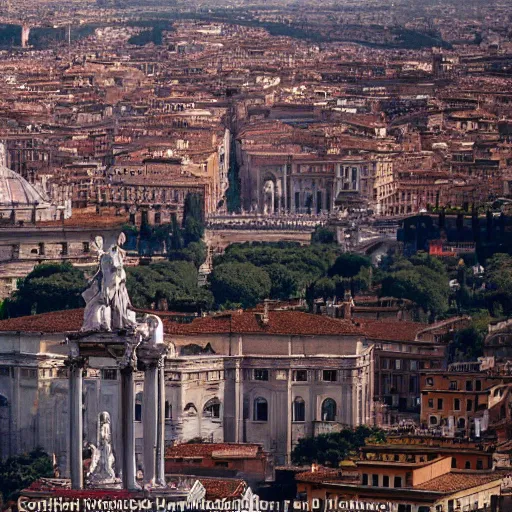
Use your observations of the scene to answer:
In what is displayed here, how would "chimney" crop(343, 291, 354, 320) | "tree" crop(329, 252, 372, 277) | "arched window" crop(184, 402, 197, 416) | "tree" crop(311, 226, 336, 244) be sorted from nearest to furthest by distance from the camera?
1. "arched window" crop(184, 402, 197, 416)
2. "chimney" crop(343, 291, 354, 320)
3. "tree" crop(329, 252, 372, 277)
4. "tree" crop(311, 226, 336, 244)

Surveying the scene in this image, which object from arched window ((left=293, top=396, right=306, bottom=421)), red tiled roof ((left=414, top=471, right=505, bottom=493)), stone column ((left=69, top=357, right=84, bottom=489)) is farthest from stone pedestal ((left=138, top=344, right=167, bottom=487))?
arched window ((left=293, top=396, right=306, bottom=421))

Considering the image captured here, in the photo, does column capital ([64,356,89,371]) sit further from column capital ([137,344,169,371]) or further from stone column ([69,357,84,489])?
column capital ([137,344,169,371])

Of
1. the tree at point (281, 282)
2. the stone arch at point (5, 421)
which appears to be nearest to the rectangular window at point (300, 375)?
the stone arch at point (5, 421)

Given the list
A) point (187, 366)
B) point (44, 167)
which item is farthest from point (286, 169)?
point (187, 366)

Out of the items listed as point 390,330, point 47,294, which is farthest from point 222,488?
point 47,294

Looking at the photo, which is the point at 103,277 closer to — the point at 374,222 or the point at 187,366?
the point at 187,366

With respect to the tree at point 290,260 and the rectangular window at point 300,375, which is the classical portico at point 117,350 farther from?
the tree at point 290,260
